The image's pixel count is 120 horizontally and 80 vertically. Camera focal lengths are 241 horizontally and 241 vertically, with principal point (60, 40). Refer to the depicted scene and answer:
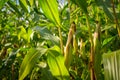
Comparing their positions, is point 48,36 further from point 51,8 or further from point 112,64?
point 112,64

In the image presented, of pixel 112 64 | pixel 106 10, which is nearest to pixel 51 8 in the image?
pixel 106 10

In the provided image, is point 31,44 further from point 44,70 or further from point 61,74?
point 61,74

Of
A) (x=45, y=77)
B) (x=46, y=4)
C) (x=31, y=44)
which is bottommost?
(x=45, y=77)

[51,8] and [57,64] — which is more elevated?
[51,8]

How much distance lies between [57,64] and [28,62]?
0.08 m

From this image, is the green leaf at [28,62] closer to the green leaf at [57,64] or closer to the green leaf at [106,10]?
the green leaf at [57,64]

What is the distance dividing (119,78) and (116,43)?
1.91 ft

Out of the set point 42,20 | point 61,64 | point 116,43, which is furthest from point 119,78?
point 42,20

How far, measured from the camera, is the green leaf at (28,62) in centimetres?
60

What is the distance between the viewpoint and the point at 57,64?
2.15ft

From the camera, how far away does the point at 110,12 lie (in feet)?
2.11

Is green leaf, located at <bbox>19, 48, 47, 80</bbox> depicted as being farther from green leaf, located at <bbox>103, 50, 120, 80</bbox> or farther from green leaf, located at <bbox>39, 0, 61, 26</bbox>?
green leaf, located at <bbox>103, 50, 120, 80</bbox>

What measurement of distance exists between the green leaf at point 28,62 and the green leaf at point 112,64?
0.22 meters

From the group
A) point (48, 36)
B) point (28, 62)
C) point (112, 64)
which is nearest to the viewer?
point (112, 64)
